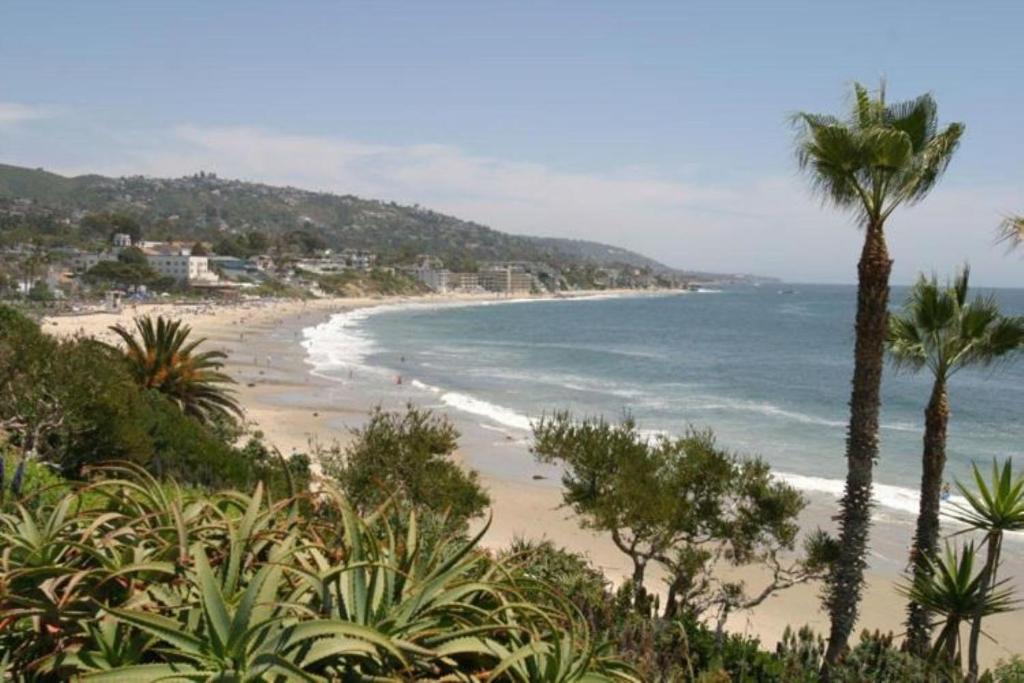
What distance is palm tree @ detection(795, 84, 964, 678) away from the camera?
9859 millimetres

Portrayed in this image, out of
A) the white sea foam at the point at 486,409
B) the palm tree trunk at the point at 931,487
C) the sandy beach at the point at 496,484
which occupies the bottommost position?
the sandy beach at the point at 496,484

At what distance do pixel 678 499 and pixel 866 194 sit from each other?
599 cm

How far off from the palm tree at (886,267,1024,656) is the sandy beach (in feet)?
10.7

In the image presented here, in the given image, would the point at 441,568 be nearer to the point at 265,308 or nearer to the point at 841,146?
the point at 841,146

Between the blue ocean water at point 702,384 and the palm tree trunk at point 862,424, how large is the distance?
2.65 m

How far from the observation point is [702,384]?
58531 millimetres

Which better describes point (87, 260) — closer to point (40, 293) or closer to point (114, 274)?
point (114, 274)

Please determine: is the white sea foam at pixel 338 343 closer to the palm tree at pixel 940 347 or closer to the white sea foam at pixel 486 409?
the white sea foam at pixel 486 409

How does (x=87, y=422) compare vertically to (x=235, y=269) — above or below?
below

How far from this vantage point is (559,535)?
74.9ft

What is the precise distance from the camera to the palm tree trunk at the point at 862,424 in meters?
10.1

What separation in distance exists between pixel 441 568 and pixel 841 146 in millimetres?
7907

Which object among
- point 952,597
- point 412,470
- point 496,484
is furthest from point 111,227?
point 952,597

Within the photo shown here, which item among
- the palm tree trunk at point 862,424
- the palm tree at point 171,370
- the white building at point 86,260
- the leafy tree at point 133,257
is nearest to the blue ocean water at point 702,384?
the palm tree trunk at point 862,424
